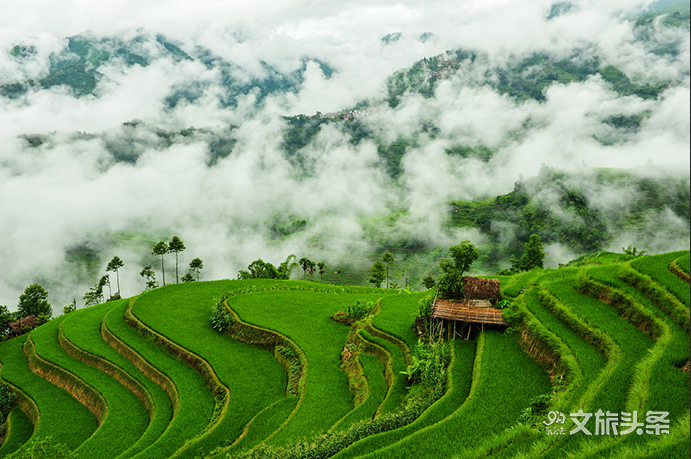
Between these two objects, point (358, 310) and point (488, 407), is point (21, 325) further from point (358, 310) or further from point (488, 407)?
point (488, 407)

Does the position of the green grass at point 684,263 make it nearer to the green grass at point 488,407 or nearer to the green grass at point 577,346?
the green grass at point 577,346

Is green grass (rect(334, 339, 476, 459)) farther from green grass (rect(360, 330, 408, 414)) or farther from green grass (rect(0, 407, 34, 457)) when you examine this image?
green grass (rect(0, 407, 34, 457))

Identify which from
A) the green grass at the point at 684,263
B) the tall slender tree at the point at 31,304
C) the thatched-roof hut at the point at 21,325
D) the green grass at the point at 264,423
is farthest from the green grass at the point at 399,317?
the tall slender tree at the point at 31,304

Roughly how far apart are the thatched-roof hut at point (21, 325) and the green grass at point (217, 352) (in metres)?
31.8

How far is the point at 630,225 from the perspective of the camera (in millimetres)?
129625

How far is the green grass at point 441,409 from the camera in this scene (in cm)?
1286

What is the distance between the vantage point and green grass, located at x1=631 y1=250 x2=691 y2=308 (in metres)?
15.3

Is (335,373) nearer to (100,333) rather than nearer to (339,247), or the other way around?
(100,333)

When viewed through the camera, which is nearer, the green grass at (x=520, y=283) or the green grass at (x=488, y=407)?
the green grass at (x=488, y=407)

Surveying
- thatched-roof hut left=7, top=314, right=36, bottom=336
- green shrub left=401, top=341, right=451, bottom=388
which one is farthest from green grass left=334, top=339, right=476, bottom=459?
thatched-roof hut left=7, top=314, right=36, bottom=336

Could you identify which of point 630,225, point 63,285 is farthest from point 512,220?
point 63,285

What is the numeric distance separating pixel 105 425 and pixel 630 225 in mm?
153873

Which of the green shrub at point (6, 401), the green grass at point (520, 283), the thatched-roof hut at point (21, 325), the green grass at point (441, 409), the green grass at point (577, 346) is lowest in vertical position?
the green shrub at point (6, 401)

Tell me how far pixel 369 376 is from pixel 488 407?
845 centimetres
